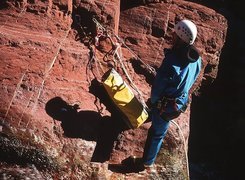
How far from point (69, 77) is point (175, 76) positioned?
1829mm

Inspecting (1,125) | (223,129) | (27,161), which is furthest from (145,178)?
(223,129)

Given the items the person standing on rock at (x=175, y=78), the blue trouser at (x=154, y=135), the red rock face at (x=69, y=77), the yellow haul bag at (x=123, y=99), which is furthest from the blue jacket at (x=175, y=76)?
the red rock face at (x=69, y=77)

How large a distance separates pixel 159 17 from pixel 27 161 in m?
3.81

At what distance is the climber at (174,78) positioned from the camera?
14.1 ft

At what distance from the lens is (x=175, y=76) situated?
170 inches

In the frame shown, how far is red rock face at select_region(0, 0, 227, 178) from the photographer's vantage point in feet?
15.8

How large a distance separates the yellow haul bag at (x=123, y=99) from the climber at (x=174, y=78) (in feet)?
0.79

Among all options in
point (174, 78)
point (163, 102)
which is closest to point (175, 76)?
point (174, 78)

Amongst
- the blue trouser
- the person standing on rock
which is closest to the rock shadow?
the blue trouser

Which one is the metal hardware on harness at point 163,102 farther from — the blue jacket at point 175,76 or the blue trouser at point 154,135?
the blue trouser at point 154,135

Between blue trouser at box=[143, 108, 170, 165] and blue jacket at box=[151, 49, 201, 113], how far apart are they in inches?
10.0

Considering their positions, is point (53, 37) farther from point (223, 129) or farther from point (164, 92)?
point (223, 129)

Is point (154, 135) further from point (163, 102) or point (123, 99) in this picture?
point (123, 99)

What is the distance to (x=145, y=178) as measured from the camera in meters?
5.28
